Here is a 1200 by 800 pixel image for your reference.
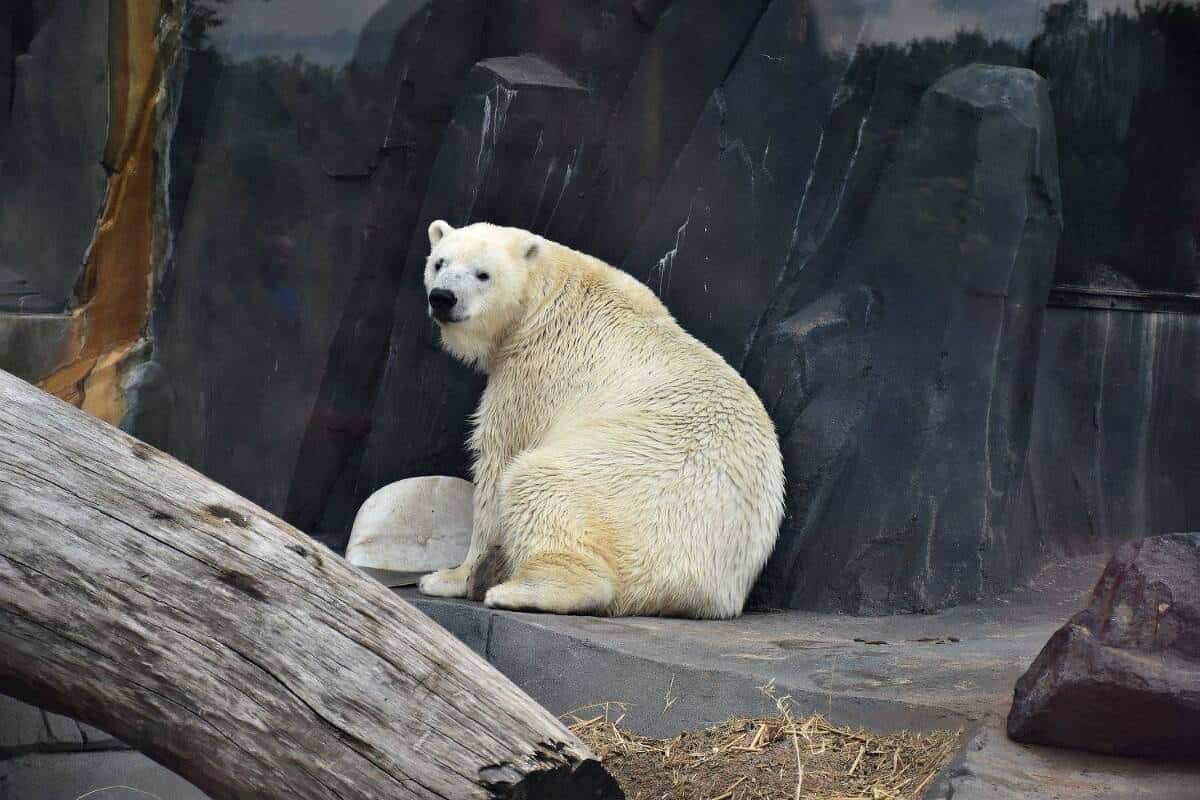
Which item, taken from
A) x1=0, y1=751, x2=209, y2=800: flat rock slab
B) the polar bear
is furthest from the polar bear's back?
x1=0, y1=751, x2=209, y2=800: flat rock slab

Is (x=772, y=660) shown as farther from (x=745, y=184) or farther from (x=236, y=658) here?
(x=745, y=184)

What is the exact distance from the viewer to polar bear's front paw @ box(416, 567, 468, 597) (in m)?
5.30

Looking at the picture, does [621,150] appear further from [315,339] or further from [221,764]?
[221,764]

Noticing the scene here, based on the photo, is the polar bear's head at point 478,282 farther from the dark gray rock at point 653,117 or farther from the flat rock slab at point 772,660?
the flat rock slab at point 772,660

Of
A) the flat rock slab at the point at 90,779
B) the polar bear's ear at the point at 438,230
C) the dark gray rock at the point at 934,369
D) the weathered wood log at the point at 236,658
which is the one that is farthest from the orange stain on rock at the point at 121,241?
the weathered wood log at the point at 236,658

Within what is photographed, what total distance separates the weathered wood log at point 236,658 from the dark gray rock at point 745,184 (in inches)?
134

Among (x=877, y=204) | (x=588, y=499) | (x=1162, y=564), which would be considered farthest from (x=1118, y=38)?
(x=1162, y=564)

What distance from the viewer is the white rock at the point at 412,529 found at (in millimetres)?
5957

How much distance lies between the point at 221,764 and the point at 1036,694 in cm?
187

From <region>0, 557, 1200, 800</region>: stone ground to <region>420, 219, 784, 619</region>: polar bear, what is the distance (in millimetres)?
204

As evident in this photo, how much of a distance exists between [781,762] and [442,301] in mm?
2657

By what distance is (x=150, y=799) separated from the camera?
13.7ft

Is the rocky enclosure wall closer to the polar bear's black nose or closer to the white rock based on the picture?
the white rock

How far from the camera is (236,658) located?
2717mm
